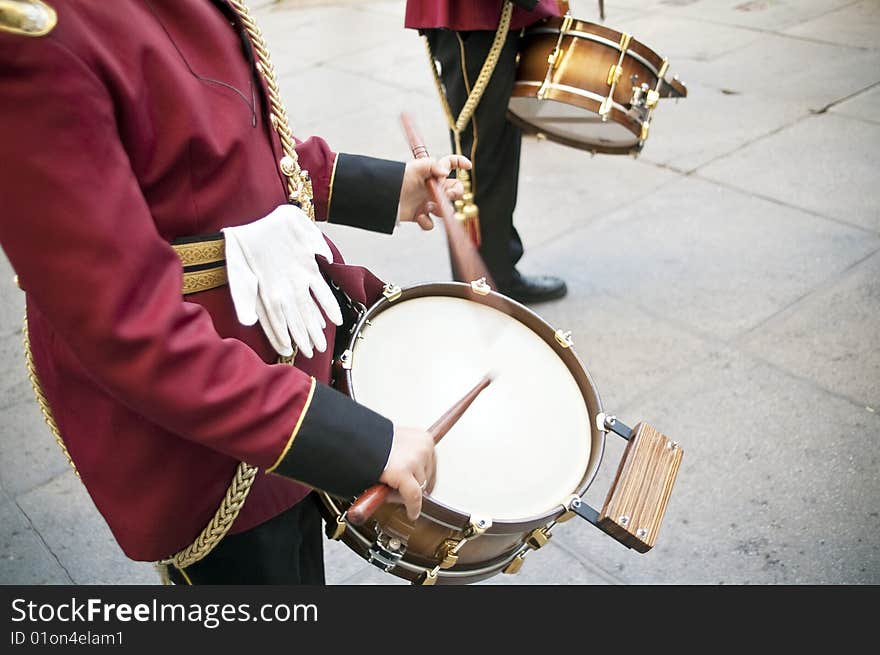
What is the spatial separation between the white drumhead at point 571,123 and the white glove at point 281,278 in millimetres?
1755

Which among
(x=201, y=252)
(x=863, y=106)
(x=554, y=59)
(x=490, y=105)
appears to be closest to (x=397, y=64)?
(x=863, y=106)

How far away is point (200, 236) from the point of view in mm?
1090

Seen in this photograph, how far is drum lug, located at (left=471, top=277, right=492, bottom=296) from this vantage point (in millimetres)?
1539

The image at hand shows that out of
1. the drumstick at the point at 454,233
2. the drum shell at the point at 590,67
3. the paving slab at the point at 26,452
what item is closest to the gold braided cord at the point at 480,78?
the drum shell at the point at 590,67

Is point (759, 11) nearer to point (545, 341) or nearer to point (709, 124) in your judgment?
point (709, 124)

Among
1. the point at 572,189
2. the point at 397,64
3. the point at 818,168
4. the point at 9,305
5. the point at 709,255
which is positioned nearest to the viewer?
the point at 709,255

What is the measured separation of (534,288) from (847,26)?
3931mm

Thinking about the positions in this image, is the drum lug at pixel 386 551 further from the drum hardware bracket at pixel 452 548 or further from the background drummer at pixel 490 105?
the background drummer at pixel 490 105

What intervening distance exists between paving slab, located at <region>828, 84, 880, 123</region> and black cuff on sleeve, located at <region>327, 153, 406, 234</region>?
3837 mm

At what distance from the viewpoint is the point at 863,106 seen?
4609 millimetres
